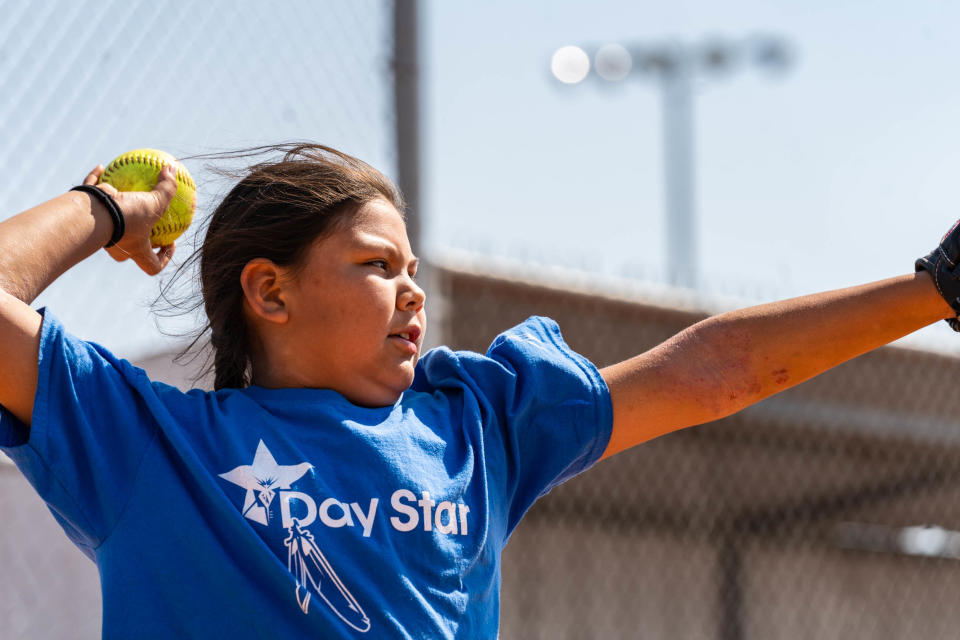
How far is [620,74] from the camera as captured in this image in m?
12.0

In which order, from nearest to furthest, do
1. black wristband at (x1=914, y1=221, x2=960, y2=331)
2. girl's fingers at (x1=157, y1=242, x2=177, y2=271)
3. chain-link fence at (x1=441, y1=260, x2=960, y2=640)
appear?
black wristband at (x1=914, y1=221, x2=960, y2=331) < girl's fingers at (x1=157, y1=242, x2=177, y2=271) < chain-link fence at (x1=441, y1=260, x2=960, y2=640)

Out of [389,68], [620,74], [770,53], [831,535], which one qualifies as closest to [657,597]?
[831,535]

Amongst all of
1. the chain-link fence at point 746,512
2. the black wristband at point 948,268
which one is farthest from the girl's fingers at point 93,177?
the chain-link fence at point 746,512

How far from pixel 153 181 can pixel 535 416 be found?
0.68 meters

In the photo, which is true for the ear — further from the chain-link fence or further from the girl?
the chain-link fence

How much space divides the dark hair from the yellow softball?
59 mm

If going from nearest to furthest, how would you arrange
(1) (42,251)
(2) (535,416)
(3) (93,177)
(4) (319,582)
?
(4) (319,582) < (1) (42,251) < (2) (535,416) < (3) (93,177)

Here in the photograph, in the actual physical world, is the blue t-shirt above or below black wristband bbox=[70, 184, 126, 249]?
below

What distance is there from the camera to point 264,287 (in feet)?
5.18

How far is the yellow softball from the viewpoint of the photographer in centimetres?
171

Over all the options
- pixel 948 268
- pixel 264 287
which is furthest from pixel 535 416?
pixel 948 268

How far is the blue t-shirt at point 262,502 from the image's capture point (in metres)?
1.29

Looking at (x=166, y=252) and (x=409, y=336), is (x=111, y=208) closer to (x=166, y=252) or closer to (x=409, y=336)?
(x=166, y=252)

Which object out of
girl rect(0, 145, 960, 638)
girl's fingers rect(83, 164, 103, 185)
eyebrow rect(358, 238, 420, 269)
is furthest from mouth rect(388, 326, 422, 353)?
girl's fingers rect(83, 164, 103, 185)
